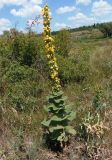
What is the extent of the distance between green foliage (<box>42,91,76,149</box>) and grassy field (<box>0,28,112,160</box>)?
0.72 ft

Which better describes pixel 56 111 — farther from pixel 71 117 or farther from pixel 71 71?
pixel 71 71

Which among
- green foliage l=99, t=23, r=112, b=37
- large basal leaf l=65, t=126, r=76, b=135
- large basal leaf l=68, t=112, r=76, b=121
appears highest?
large basal leaf l=68, t=112, r=76, b=121

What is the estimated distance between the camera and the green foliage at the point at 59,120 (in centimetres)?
585

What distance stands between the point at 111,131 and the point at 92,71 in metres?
4.14

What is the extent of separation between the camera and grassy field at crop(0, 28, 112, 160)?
5.88 meters

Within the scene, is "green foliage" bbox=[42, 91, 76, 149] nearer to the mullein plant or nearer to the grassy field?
the mullein plant

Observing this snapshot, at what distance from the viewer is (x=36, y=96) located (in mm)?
8172

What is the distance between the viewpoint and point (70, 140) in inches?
238

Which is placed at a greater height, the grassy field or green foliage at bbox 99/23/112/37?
the grassy field

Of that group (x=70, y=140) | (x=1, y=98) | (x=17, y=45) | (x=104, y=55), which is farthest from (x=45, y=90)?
(x=104, y=55)

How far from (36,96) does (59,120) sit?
2.39 m

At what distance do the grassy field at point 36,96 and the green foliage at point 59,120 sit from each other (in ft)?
0.72

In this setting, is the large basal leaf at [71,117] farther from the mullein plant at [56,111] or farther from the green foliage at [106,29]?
the green foliage at [106,29]

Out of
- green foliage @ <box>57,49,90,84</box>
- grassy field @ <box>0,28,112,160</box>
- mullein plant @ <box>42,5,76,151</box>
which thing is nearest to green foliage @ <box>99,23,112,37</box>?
grassy field @ <box>0,28,112,160</box>
